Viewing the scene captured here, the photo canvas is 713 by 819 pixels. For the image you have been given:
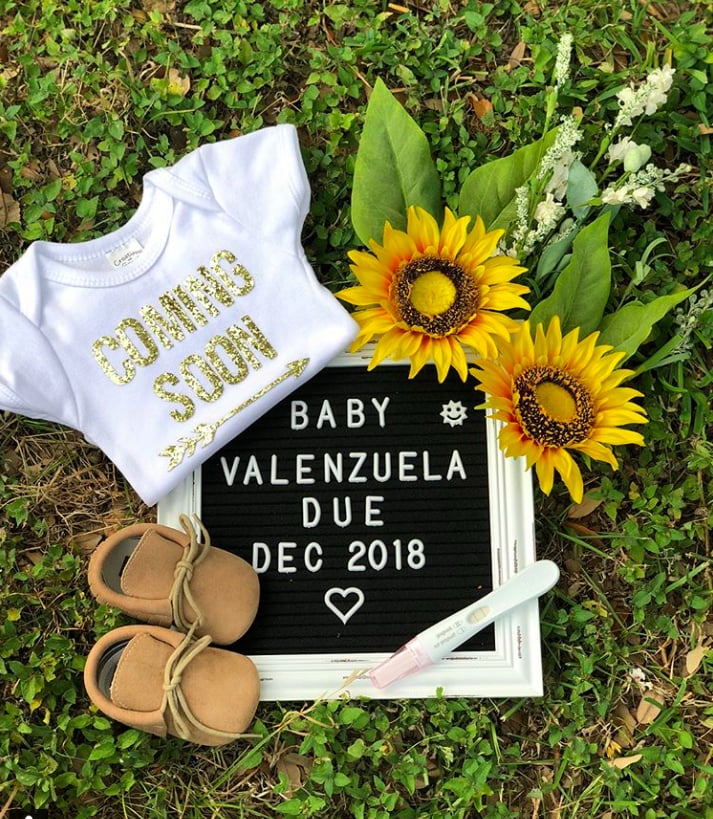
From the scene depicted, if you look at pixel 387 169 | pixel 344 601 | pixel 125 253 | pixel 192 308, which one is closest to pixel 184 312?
pixel 192 308

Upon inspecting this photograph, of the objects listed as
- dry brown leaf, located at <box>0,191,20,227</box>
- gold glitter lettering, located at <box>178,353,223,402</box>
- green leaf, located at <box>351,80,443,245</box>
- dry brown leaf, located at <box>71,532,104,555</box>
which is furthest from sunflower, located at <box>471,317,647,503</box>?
dry brown leaf, located at <box>0,191,20,227</box>

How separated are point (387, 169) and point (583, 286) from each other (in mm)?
305

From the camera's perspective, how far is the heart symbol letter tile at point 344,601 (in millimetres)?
1077

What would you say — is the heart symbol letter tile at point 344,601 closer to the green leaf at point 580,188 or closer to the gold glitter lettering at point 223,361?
the gold glitter lettering at point 223,361

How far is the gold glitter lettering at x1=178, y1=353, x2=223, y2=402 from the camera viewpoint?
41.4 inches

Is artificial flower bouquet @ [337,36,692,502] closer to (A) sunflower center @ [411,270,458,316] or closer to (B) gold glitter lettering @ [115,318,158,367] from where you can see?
(A) sunflower center @ [411,270,458,316]

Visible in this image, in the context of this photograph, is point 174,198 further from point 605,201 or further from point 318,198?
point 605,201

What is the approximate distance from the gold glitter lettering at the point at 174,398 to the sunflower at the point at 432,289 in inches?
10.2

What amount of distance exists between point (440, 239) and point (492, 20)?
0.46 metres

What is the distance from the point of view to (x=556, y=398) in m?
0.97

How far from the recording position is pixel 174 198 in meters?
1.07

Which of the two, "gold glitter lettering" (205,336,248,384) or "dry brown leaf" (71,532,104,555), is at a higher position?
"gold glitter lettering" (205,336,248,384)

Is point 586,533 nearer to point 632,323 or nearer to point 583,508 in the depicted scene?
point 583,508

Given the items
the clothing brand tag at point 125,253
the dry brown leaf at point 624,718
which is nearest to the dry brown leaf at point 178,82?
the clothing brand tag at point 125,253
